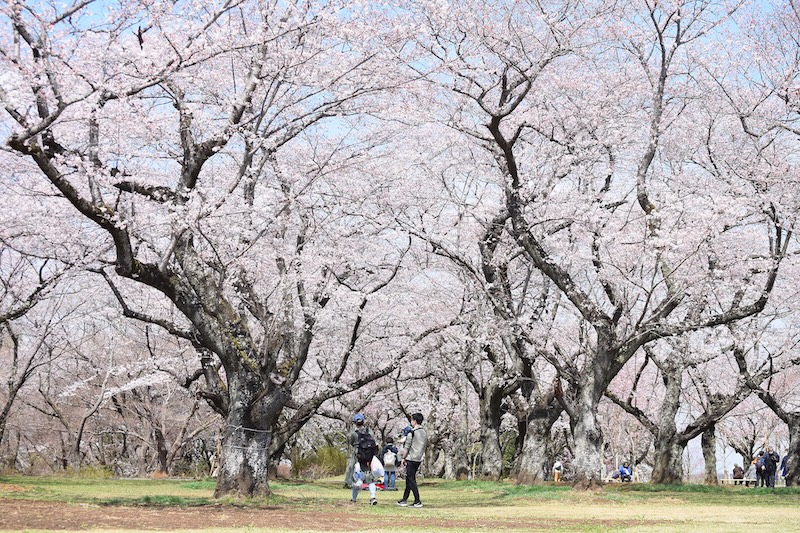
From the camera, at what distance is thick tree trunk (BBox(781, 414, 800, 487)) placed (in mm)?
25844

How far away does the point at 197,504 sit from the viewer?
13266 millimetres

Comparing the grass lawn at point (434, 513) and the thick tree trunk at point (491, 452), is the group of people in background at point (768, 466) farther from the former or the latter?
the grass lawn at point (434, 513)

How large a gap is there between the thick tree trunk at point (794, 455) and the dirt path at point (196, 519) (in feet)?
58.6

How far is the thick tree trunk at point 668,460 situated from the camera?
24.6m

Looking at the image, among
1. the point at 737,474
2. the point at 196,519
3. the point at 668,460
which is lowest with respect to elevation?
the point at 737,474

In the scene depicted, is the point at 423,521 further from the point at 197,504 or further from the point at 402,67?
the point at 402,67

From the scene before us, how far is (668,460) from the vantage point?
80.8ft

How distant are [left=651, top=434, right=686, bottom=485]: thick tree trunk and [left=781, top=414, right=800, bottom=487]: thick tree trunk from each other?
3796 mm

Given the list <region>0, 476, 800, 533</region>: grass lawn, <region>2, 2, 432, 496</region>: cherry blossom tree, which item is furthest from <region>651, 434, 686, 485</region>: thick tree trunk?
<region>2, 2, 432, 496</region>: cherry blossom tree

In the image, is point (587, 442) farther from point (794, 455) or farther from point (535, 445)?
point (794, 455)

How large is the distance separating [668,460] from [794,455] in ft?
15.7

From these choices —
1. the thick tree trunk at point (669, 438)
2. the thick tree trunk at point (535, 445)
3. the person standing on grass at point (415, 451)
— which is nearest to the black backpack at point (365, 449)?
the person standing on grass at point (415, 451)

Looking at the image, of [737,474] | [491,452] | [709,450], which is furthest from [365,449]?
[737,474]

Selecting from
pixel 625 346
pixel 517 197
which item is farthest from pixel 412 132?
pixel 625 346
